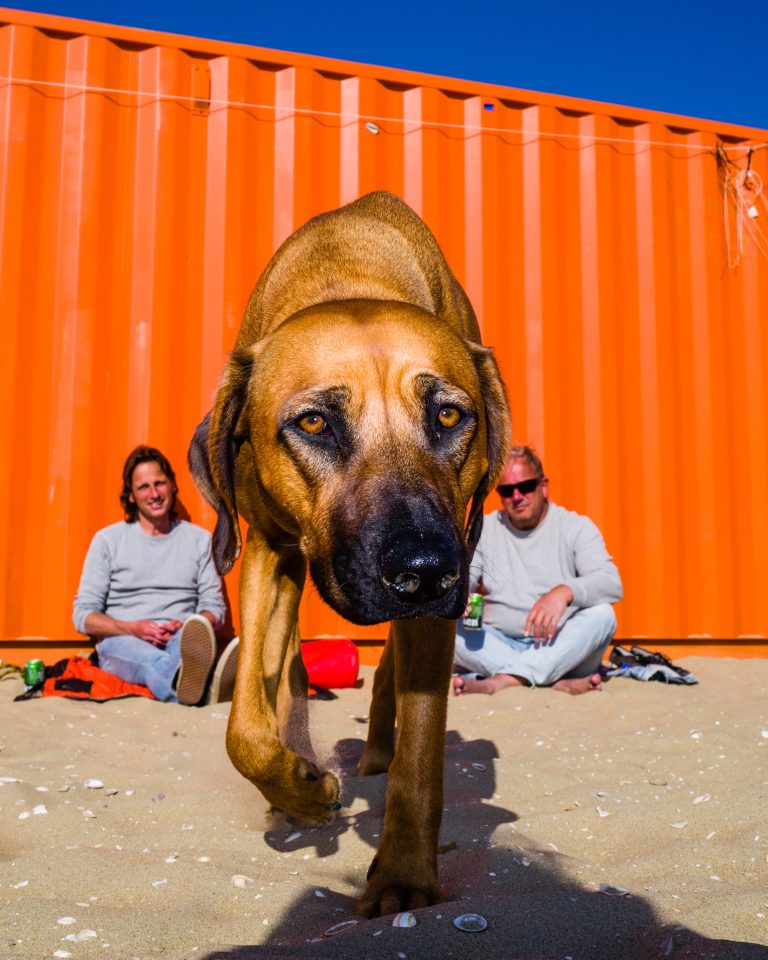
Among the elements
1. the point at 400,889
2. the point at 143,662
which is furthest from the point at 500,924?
the point at 143,662

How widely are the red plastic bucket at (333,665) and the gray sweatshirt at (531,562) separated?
0.93 metres

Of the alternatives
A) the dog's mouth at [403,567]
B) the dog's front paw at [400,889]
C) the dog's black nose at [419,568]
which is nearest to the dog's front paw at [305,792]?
the dog's front paw at [400,889]

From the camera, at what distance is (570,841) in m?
2.66

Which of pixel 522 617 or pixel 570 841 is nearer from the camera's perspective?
pixel 570 841

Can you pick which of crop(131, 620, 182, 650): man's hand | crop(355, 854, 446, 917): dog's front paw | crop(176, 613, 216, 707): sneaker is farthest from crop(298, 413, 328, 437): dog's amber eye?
crop(131, 620, 182, 650): man's hand

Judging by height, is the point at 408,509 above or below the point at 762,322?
below

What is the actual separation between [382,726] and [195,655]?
5.17 feet

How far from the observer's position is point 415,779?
2344 millimetres

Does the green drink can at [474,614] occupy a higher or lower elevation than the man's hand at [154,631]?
higher

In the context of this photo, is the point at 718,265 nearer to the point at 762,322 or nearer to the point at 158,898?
the point at 762,322

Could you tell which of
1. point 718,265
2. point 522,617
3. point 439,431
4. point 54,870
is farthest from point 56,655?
point 718,265

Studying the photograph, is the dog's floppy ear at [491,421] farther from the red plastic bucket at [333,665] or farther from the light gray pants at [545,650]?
the red plastic bucket at [333,665]

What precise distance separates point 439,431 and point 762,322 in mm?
6057

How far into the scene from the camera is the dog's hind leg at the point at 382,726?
11.8 feet
